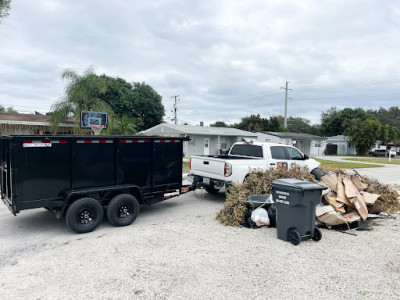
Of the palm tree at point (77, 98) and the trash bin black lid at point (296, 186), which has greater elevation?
the palm tree at point (77, 98)

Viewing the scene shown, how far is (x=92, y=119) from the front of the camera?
20406mm

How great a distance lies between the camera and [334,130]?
2422 inches

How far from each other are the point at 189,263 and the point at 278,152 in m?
6.03

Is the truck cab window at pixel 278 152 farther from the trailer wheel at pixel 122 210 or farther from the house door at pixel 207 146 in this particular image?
the house door at pixel 207 146

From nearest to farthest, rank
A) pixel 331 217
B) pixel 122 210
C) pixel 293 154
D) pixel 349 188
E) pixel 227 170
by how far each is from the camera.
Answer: pixel 331 217
pixel 122 210
pixel 349 188
pixel 227 170
pixel 293 154

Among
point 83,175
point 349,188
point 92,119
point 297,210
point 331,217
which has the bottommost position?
point 331,217

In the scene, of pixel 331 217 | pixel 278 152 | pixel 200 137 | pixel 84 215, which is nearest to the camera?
pixel 84 215

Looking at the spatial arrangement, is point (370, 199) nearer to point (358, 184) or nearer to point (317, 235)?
point (358, 184)

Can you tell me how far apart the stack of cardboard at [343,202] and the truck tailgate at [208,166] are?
269 centimetres

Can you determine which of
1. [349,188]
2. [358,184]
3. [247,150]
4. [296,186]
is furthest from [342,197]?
[247,150]

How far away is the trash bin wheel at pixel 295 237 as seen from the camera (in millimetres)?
5035

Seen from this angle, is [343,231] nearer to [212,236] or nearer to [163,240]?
[212,236]

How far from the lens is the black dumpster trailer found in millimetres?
5125

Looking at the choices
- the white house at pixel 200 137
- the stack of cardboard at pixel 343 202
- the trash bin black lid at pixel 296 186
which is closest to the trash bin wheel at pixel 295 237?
the trash bin black lid at pixel 296 186
